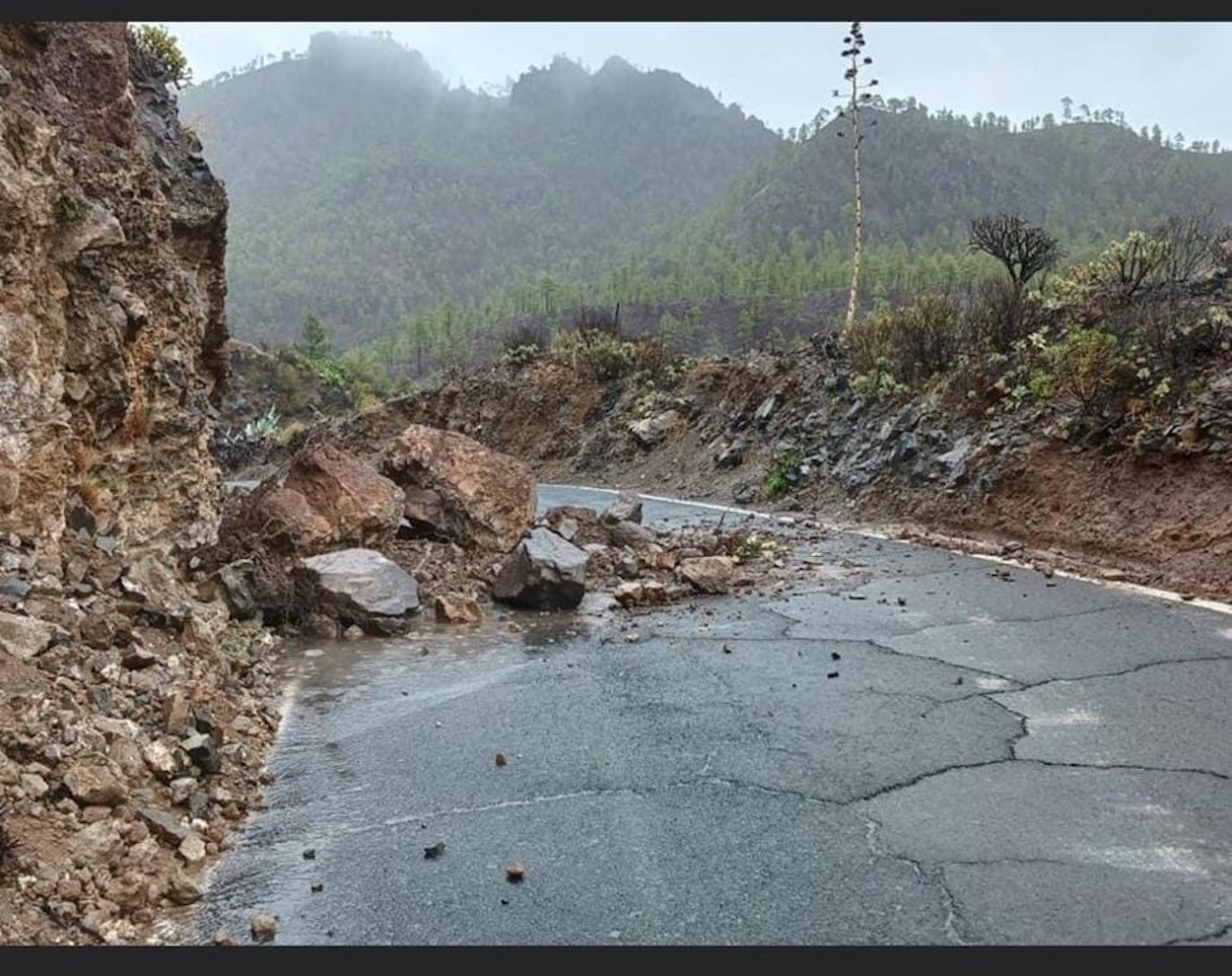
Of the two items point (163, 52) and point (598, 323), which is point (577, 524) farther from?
point (598, 323)

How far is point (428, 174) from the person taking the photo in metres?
137

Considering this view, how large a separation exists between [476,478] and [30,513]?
5.45m

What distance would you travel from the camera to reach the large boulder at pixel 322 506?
341 inches

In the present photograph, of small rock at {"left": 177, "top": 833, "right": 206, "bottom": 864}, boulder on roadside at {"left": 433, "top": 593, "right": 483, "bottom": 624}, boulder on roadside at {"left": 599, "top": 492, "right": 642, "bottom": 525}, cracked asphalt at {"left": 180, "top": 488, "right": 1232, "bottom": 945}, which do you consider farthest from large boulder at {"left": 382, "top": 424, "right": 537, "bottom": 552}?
small rock at {"left": 177, "top": 833, "right": 206, "bottom": 864}

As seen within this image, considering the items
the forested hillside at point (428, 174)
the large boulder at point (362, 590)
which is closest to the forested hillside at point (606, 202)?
the forested hillside at point (428, 174)

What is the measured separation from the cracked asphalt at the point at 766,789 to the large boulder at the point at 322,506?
5.62ft

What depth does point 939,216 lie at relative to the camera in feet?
280

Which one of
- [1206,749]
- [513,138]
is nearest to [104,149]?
[1206,749]

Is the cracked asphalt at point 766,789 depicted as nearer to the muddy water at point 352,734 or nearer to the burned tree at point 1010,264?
the muddy water at point 352,734

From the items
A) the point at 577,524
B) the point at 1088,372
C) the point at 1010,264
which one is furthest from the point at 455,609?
the point at 1010,264

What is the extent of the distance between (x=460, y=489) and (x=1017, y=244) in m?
11.1

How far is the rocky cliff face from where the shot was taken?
591cm

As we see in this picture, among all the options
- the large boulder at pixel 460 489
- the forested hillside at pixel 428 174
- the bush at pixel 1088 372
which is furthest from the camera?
the forested hillside at pixel 428 174

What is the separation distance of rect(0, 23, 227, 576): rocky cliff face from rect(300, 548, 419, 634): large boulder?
3.54 feet
